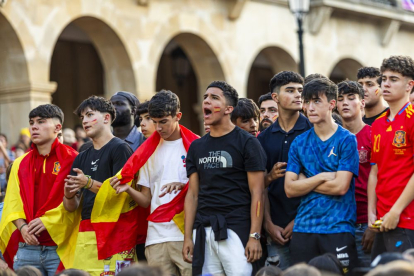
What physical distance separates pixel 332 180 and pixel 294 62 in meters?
13.0

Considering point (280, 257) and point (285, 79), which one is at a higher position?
point (285, 79)

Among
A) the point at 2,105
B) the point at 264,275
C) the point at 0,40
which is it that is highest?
the point at 0,40

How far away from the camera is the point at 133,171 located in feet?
19.3

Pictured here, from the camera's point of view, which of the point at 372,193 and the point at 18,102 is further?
the point at 18,102

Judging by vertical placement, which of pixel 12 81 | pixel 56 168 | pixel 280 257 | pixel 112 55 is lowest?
pixel 280 257

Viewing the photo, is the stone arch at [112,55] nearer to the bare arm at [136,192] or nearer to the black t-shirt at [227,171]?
the bare arm at [136,192]

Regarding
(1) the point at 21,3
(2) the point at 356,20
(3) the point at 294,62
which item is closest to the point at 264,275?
(1) the point at 21,3

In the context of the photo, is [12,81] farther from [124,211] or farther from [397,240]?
[397,240]

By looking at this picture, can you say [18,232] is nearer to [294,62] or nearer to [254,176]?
[254,176]

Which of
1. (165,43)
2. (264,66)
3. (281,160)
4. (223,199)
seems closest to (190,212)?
(223,199)

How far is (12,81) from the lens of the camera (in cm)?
1282

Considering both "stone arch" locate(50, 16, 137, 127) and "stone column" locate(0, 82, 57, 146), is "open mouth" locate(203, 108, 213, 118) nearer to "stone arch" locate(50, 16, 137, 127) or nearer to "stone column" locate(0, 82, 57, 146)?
"stone column" locate(0, 82, 57, 146)

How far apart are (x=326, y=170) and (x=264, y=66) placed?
54.8ft

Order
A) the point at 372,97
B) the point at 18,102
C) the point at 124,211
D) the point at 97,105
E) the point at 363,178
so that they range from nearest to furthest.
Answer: the point at 363,178, the point at 124,211, the point at 97,105, the point at 372,97, the point at 18,102
